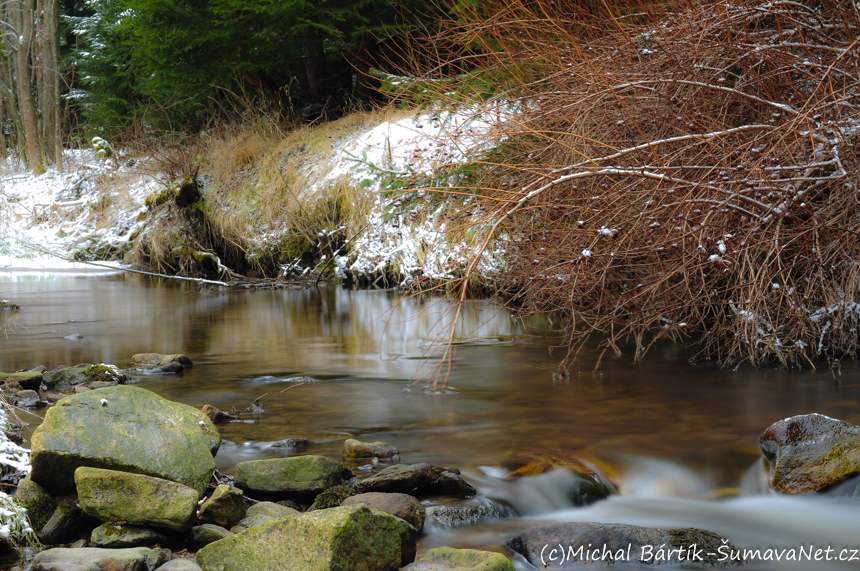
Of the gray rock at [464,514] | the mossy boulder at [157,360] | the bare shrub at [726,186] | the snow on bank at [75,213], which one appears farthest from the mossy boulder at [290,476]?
the snow on bank at [75,213]

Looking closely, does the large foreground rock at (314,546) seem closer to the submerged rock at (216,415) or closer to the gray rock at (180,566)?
the gray rock at (180,566)

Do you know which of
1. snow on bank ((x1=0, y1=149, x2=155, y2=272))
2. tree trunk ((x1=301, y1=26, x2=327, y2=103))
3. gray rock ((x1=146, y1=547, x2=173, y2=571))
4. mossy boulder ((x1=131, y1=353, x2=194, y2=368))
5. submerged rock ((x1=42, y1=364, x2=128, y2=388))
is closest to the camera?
gray rock ((x1=146, y1=547, x2=173, y2=571))

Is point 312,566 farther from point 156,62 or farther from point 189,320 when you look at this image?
point 156,62

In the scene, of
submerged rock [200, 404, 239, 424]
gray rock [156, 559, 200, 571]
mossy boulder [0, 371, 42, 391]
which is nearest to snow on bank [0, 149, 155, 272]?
mossy boulder [0, 371, 42, 391]

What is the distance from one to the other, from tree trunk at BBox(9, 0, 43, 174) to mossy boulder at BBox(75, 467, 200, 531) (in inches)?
883

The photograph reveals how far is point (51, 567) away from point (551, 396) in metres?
3.16

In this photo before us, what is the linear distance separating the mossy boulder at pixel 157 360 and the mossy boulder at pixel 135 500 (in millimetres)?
3239

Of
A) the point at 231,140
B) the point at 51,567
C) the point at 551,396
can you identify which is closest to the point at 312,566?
the point at 51,567

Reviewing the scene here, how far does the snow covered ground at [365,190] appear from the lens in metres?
8.83

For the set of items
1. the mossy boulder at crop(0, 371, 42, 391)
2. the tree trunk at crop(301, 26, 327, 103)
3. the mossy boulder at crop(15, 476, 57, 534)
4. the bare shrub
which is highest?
the tree trunk at crop(301, 26, 327, 103)

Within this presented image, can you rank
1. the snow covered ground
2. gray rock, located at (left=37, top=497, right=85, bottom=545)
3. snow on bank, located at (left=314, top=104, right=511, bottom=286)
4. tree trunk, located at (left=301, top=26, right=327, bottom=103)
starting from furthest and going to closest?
tree trunk, located at (left=301, top=26, right=327, bottom=103) → snow on bank, located at (left=314, top=104, right=511, bottom=286) → the snow covered ground → gray rock, located at (left=37, top=497, right=85, bottom=545)

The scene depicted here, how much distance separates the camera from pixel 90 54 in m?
22.8

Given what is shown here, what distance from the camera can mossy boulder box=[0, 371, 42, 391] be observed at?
16.1 ft

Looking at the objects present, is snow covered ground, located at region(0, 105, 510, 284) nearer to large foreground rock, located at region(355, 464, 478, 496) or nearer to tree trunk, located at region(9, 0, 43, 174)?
tree trunk, located at region(9, 0, 43, 174)
